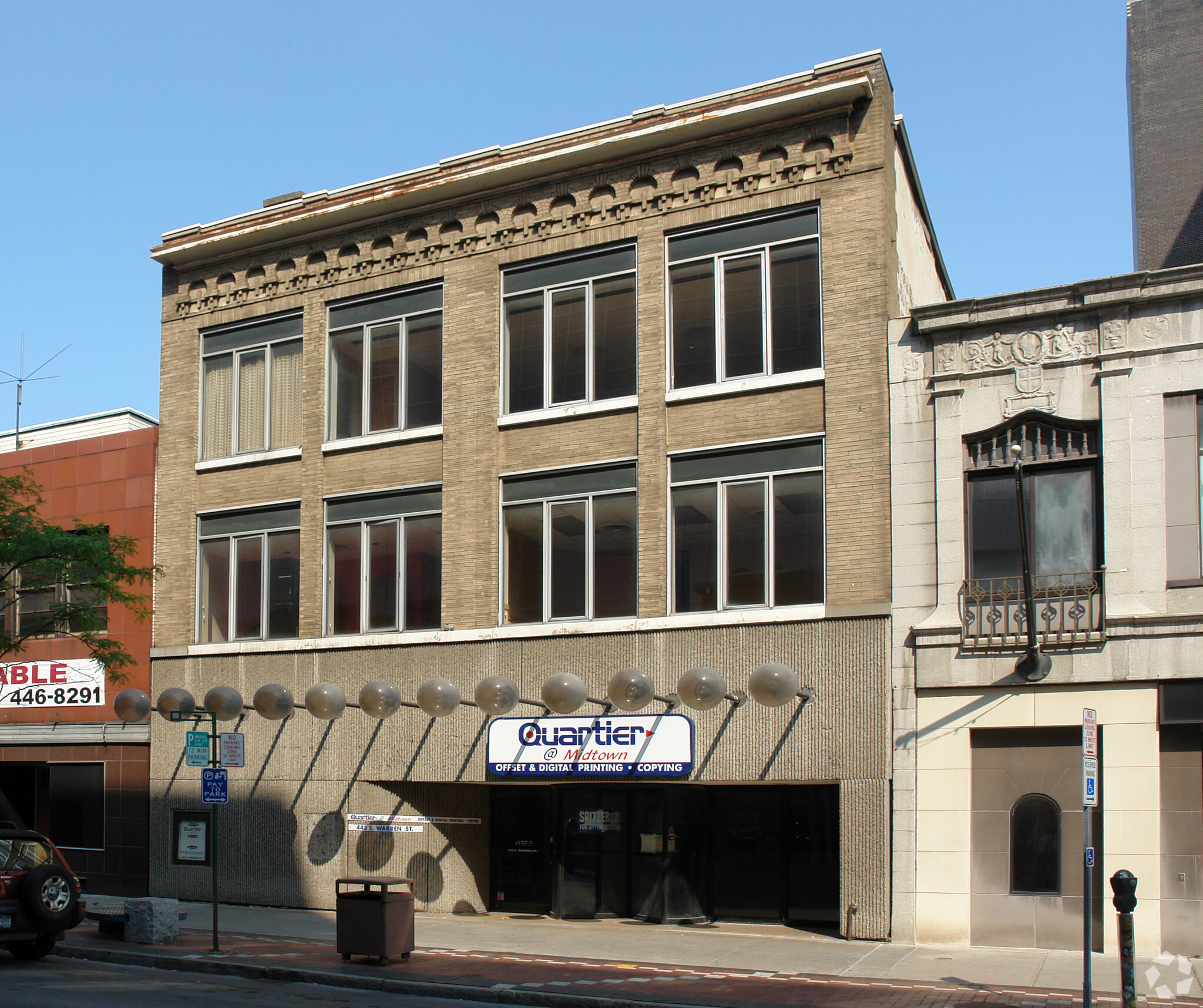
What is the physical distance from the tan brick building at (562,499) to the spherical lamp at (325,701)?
1128 mm

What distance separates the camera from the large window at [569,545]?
65.0ft

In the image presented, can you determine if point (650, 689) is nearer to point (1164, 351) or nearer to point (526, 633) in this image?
point (526, 633)

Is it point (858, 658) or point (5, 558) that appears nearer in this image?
point (858, 658)

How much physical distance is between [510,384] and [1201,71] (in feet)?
64.2

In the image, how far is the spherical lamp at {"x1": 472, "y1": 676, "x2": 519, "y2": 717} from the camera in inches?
734

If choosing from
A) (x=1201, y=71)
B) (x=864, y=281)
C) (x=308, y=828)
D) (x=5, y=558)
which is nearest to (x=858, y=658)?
(x=864, y=281)

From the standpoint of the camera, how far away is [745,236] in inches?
765

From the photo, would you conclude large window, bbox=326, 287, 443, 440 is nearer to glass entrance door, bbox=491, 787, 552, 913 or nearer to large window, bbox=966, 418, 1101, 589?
glass entrance door, bbox=491, 787, 552, 913

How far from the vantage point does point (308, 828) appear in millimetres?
21562

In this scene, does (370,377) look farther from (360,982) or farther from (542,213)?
(360,982)

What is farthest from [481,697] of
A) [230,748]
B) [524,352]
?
[524,352]

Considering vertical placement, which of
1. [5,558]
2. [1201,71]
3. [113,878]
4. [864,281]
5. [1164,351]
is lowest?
[113,878]

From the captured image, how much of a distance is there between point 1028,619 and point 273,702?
38.3ft

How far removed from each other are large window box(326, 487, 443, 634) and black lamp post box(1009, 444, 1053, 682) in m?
9.45
